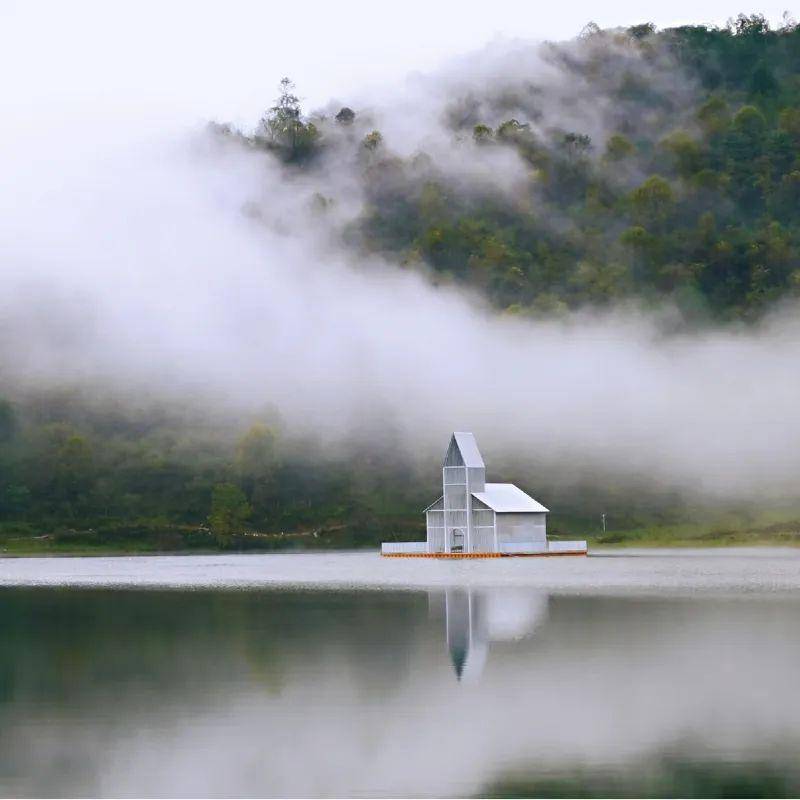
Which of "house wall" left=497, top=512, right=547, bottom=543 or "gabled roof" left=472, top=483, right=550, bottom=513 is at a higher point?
"gabled roof" left=472, top=483, right=550, bottom=513

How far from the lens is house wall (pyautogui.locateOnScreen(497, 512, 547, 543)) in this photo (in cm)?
10838

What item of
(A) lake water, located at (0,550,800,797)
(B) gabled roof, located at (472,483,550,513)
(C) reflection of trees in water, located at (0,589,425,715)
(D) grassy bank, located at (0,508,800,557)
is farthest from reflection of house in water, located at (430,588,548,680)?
(D) grassy bank, located at (0,508,800,557)

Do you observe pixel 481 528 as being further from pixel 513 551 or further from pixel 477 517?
pixel 513 551

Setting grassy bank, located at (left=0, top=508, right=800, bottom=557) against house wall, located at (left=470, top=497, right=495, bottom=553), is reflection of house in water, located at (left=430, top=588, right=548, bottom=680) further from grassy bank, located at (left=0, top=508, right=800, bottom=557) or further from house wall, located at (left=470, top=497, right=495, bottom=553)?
grassy bank, located at (left=0, top=508, right=800, bottom=557)

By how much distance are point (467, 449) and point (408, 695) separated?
3030 inches

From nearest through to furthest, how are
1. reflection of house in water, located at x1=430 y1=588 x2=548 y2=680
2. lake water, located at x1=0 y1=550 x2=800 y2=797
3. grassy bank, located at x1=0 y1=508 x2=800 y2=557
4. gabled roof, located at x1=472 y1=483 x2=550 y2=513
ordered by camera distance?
lake water, located at x1=0 y1=550 x2=800 y2=797 → reflection of house in water, located at x1=430 y1=588 x2=548 y2=680 → gabled roof, located at x1=472 y1=483 x2=550 y2=513 → grassy bank, located at x1=0 y1=508 x2=800 y2=557

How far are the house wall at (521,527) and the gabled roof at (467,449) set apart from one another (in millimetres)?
4215

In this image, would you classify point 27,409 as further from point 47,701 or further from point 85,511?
point 47,701

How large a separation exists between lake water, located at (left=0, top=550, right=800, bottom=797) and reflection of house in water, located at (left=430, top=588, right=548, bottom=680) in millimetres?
159

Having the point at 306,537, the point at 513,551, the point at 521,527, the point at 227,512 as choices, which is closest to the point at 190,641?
the point at 513,551

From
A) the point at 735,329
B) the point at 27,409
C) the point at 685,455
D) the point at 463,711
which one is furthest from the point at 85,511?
the point at 463,711

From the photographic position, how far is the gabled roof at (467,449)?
10881cm

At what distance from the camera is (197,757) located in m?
26.5

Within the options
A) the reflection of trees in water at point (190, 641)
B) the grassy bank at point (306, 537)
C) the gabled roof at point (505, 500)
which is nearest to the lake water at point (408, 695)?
the reflection of trees in water at point (190, 641)
